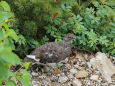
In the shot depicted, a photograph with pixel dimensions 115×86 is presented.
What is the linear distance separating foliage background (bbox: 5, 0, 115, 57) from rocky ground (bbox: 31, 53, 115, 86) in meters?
0.38

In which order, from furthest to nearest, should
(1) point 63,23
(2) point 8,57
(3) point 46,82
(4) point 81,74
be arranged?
(1) point 63,23 < (4) point 81,74 < (3) point 46,82 < (2) point 8,57

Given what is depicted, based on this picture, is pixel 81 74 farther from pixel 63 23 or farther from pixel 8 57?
pixel 8 57

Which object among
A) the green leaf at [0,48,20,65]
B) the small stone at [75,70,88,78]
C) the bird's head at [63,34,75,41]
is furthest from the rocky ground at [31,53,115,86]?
the green leaf at [0,48,20,65]

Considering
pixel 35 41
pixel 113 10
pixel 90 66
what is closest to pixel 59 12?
pixel 35 41

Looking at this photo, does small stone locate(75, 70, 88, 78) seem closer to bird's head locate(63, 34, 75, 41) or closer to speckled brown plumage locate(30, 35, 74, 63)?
speckled brown plumage locate(30, 35, 74, 63)

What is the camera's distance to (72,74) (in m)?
4.93

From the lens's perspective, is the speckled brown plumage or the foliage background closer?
the speckled brown plumage

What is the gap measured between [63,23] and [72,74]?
88 cm

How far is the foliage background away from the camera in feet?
16.7

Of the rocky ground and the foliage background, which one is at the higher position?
the foliage background

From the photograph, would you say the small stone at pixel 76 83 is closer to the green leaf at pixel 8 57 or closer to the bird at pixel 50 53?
the bird at pixel 50 53

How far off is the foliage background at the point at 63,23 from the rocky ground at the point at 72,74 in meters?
0.38

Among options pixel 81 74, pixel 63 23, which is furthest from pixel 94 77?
pixel 63 23

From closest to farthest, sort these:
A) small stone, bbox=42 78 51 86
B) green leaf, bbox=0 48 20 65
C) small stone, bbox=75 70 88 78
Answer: green leaf, bbox=0 48 20 65 → small stone, bbox=42 78 51 86 → small stone, bbox=75 70 88 78
